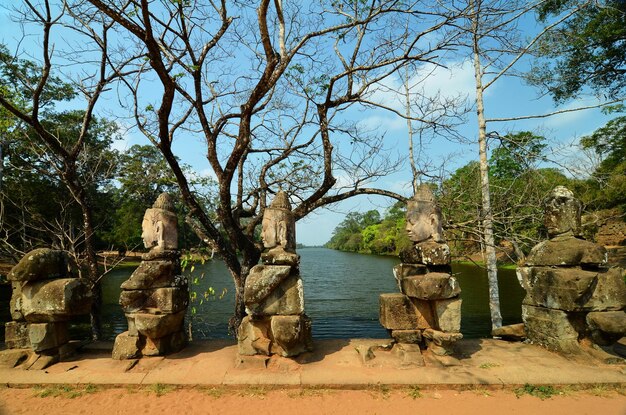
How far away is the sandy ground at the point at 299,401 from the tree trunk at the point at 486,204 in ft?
10.8

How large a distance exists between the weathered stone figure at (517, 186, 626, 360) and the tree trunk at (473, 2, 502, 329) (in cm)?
181

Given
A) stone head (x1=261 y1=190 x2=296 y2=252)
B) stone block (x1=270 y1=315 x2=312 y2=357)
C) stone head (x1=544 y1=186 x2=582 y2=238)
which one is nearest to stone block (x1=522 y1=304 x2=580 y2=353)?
stone head (x1=544 y1=186 x2=582 y2=238)

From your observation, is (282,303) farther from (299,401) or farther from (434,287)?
(434,287)

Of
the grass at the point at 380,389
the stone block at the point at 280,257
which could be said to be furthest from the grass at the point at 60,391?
the grass at the point at 380,389

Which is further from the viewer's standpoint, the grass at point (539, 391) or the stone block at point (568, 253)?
the stone block at point (568, 253)

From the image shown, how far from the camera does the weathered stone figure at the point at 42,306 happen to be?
4.07m

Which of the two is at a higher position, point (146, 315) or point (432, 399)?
point (146, 315)

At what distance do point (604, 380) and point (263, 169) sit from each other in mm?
6943

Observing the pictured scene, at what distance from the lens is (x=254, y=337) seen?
165 inches

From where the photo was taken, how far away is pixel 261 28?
16.7 feet

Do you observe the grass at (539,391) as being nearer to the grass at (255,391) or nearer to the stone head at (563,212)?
the stone head at (563,212)

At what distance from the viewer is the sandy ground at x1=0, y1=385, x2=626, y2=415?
10.7 feet

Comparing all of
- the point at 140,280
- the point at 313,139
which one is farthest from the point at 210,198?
the point at 140,280

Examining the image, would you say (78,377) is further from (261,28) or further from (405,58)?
(405,58)
